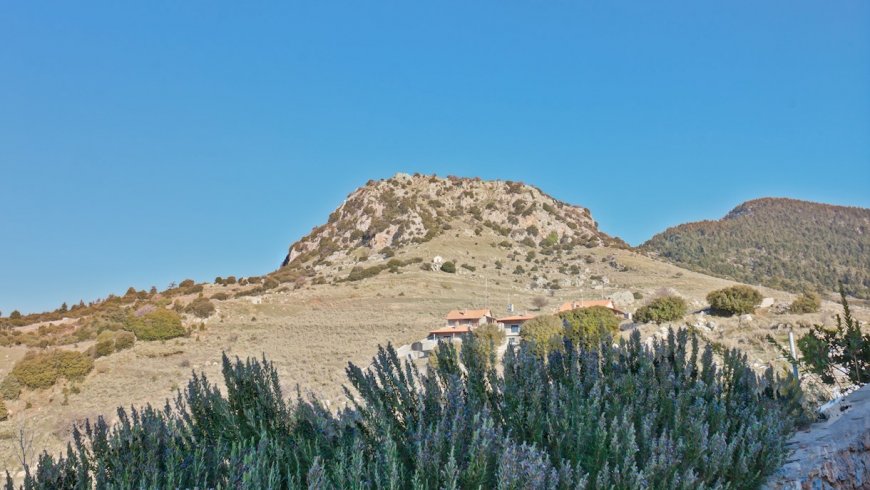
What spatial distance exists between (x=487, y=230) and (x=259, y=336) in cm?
5677

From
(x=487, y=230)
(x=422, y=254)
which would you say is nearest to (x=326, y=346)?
(x=422, y=254)

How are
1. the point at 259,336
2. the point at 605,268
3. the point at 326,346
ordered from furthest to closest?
the point at 605,268 < the point at 259,336 < the point at 326,346

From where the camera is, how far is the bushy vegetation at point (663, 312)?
108ft

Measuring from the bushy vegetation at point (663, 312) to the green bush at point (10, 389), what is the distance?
3980cm

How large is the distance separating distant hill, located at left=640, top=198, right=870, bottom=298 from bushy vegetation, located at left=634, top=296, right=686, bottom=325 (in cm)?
5777

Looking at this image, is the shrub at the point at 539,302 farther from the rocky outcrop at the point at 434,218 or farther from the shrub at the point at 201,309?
the rocky outcrop at the point at 434,218

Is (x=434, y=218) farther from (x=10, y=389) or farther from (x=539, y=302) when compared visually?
(x=10, y=389)

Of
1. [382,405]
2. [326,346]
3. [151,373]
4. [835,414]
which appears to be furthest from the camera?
[326,346]

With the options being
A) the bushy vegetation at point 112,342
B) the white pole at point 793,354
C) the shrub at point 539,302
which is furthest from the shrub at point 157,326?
the white pole at point 793,354

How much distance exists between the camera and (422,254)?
73.7 meters

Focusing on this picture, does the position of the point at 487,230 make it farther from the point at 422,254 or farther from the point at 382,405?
the point at 382,405

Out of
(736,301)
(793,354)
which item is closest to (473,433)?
(793,354)

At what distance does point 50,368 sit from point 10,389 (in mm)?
2328

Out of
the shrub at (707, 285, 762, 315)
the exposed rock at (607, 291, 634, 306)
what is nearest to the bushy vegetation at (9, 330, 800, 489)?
the shrub at (707, 285, 762, 315)
